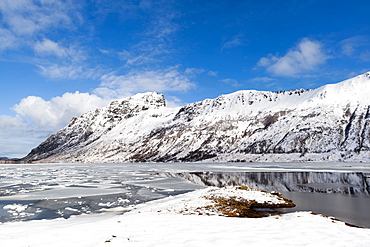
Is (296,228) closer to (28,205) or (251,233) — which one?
(251,233)

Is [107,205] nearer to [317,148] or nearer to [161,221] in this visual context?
[161,221]

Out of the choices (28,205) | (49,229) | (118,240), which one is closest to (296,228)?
(118,240)

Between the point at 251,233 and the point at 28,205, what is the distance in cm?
1956

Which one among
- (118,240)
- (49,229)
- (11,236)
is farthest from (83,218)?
(118,240)

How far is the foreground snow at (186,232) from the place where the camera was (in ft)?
35.4

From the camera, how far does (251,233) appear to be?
12297mm

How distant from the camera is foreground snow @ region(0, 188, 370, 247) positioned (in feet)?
35.4

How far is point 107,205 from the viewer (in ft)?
A: 72.6

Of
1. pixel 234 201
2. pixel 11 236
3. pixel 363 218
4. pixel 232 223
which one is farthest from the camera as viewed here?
pixel 234 201

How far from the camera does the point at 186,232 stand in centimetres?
1253

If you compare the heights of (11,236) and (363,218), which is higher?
(11,236)

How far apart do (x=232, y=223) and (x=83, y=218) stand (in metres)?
10.3

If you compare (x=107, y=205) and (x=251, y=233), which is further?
(x=107, y=205)

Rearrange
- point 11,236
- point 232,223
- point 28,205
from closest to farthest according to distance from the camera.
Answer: point 11,236 < point 232,223 < point 28,205
